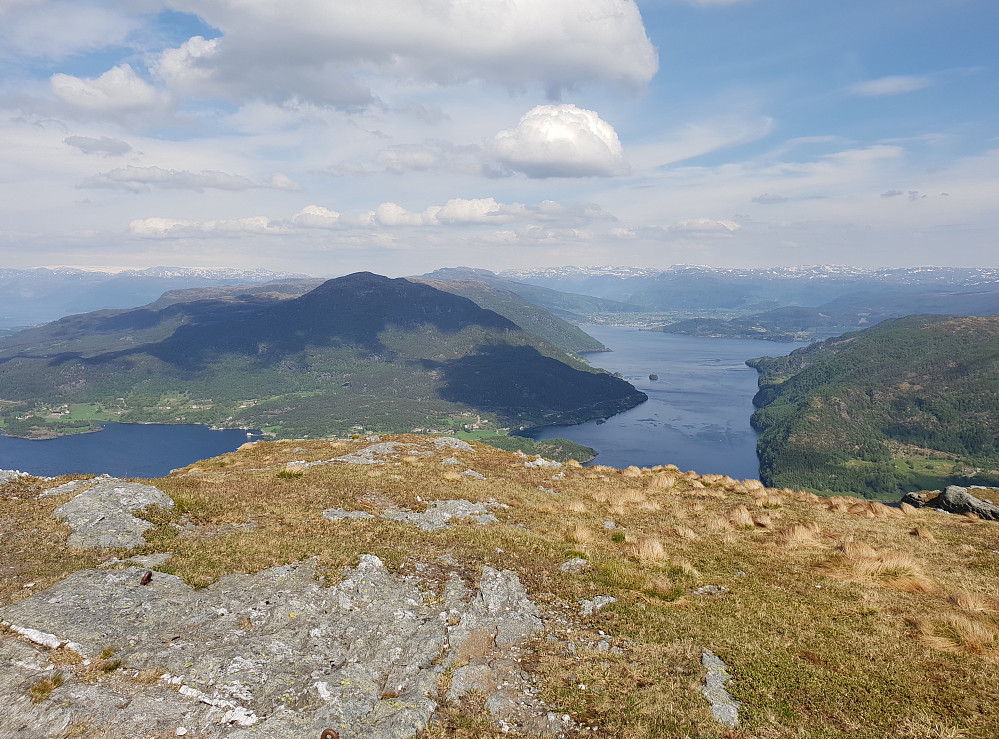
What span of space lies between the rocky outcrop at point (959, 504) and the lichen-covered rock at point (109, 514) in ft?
141

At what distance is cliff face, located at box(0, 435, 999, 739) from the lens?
10164 mm

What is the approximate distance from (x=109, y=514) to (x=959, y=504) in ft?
154

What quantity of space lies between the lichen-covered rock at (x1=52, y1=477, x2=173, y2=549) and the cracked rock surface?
2956 millimetres

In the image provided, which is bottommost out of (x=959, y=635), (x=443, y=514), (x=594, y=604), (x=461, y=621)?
(x=443, y=514)

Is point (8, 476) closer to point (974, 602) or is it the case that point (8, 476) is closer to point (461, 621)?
point (461, 621)

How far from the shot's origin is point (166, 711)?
9852 mm

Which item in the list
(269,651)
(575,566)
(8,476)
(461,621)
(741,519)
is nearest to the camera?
(269,651)

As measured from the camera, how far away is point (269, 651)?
486 inches

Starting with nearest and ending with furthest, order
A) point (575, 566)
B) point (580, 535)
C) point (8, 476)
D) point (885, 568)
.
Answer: point (885, 568) < point (575, 566) < point (580, 535) < point (8, 476)

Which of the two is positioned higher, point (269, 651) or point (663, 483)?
point (269, 651)

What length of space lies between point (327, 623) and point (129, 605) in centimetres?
535

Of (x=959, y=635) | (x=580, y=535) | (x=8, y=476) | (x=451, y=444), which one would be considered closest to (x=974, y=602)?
(x=959, y=635)

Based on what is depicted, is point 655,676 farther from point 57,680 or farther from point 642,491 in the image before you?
point 642,491

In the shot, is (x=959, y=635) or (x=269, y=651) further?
(x=959, y=635)
